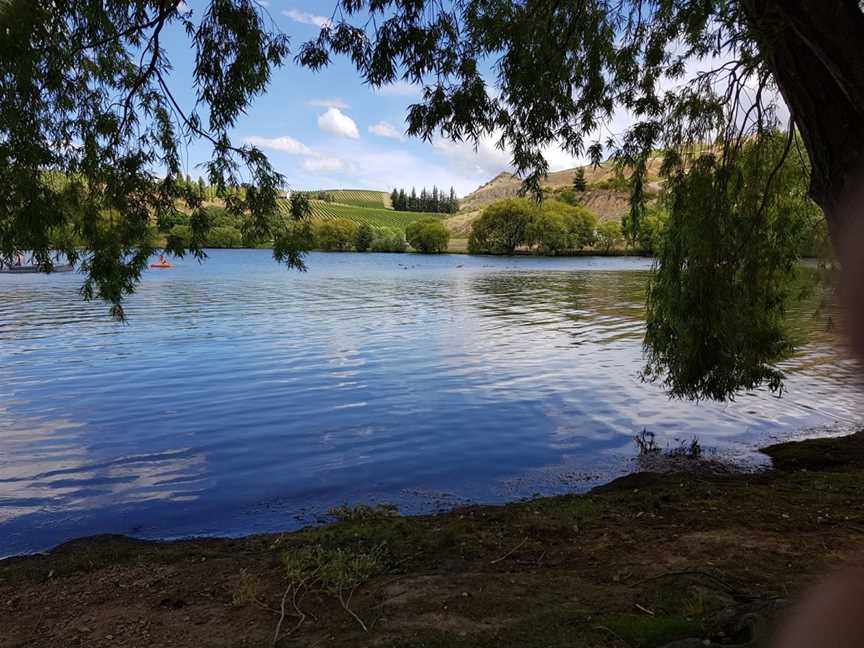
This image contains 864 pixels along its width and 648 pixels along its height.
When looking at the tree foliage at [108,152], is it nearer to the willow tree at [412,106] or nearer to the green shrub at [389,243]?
the willow tree at [412,106]

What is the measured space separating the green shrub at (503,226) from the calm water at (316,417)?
10300cm

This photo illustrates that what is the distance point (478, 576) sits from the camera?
5.30 m

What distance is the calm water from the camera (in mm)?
9281

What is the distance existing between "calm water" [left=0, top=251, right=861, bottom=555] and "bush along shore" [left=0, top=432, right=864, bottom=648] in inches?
66.0

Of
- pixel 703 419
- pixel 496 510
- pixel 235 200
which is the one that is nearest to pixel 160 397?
pixel 235 200

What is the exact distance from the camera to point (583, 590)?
15.8 feet

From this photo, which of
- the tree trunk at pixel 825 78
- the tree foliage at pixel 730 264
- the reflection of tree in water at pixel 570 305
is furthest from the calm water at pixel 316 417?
the tree trunk at pixel 825 78

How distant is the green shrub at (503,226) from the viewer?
12838 centimetres

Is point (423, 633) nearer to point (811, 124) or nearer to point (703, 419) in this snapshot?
point (811, 124)

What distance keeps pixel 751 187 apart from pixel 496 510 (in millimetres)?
6256

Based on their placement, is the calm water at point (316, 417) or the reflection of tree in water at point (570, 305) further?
the reflection of tree in water at point (570, 305)

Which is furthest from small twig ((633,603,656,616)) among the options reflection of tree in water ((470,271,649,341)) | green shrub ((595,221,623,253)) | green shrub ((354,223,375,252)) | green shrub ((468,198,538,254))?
green shrub ((354,223,375,252))

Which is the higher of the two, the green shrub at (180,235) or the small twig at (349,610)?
the green shrub at (180,235)

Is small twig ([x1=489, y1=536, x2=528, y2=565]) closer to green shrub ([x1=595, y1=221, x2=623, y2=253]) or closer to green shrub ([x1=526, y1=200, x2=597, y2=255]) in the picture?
green shrub ([x1=526, y1=200, x2=597, y2=255])
